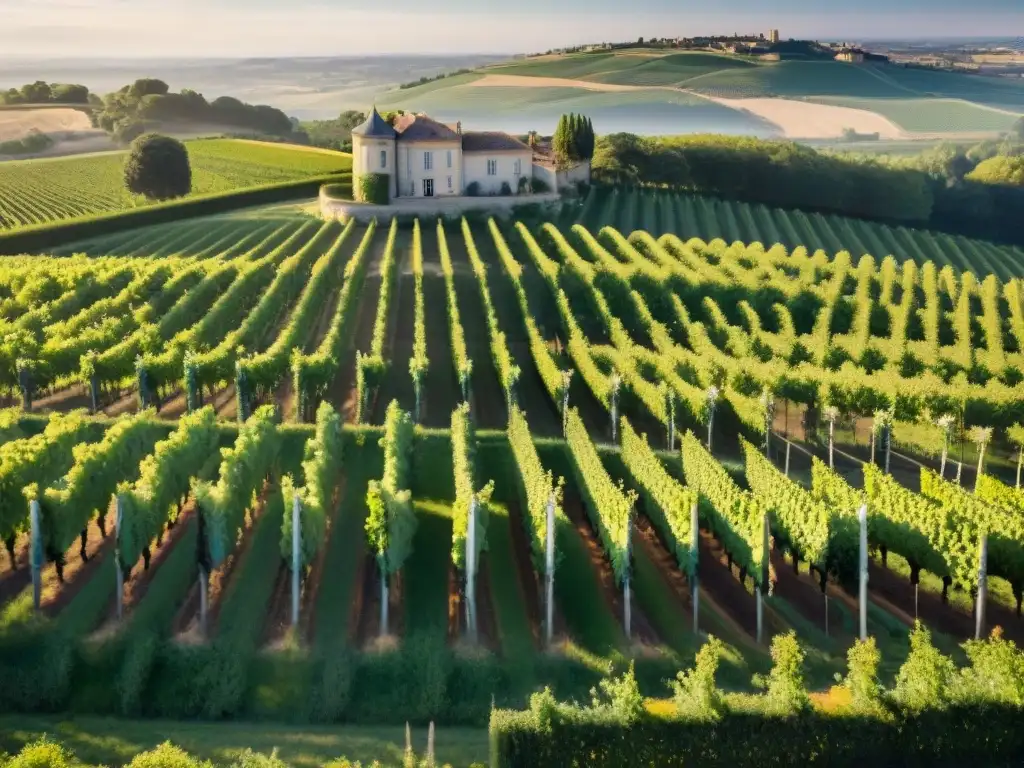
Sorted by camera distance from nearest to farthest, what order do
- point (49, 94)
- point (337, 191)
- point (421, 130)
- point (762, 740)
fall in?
point (762, 740)
point (421, 130)
point (337, 191)
point (49, 94)

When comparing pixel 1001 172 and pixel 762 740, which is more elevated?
pixel 1001 172

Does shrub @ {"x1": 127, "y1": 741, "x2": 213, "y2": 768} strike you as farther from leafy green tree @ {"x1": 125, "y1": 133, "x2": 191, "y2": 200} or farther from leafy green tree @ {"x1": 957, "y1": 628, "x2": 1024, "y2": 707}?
leafy green tree @ {"x1": 125, "y1": 133, "x2": 191, "y2": 200}

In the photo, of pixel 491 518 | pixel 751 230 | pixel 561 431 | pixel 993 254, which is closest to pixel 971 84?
pixel 993 254

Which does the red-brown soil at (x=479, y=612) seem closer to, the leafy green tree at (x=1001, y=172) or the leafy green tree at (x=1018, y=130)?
the leafy green tree at (x=1001, y=172)

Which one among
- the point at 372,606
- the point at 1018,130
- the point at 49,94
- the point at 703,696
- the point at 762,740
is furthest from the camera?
the point at 1018,130

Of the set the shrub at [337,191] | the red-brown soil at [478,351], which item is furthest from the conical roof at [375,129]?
the red-brown soil at [478,351]

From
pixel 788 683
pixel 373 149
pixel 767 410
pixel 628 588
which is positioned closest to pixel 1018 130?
pixel 373 149

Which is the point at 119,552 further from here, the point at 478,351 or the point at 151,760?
the point at 478,351
